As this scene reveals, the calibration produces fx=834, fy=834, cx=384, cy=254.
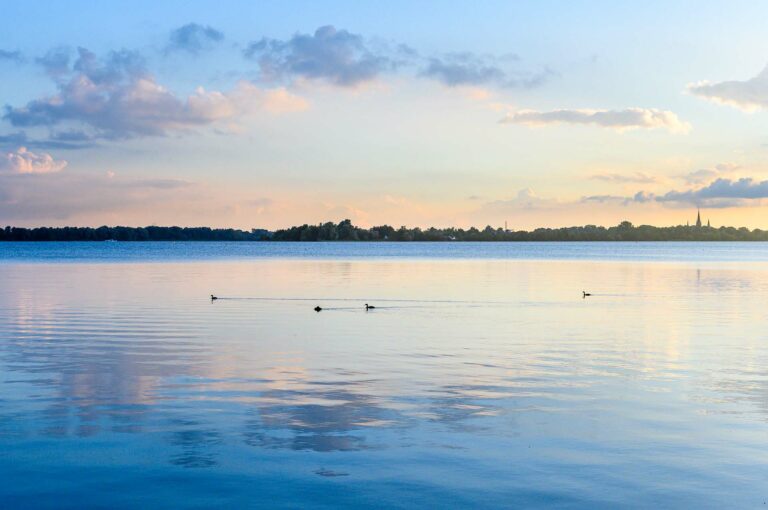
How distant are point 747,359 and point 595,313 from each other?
14.9 meters

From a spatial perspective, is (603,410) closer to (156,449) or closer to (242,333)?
(156,449)

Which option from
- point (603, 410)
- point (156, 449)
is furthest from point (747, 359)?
point (156, 449)

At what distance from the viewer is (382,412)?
15914 mm

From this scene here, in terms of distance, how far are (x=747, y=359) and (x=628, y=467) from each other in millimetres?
12895

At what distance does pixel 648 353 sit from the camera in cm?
2483

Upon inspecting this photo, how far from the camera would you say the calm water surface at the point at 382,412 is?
11469 millimetres

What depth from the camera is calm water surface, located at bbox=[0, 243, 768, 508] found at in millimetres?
11469

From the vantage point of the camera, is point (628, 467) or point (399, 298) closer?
point (628, 467)

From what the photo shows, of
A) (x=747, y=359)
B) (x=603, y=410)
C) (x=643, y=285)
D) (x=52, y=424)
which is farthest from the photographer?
(x=643, y=285)

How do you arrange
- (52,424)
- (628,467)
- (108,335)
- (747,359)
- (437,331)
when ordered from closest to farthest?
1. (628,467)
2. (52,424)
3. (747,359)
4. (108,335)
5. (437,331)

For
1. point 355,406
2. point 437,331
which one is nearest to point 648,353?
point 437,331

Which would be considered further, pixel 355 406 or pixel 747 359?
pixel 747 359

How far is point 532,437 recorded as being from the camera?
14039 mm

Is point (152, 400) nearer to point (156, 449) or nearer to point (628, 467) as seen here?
point (156, 449)
